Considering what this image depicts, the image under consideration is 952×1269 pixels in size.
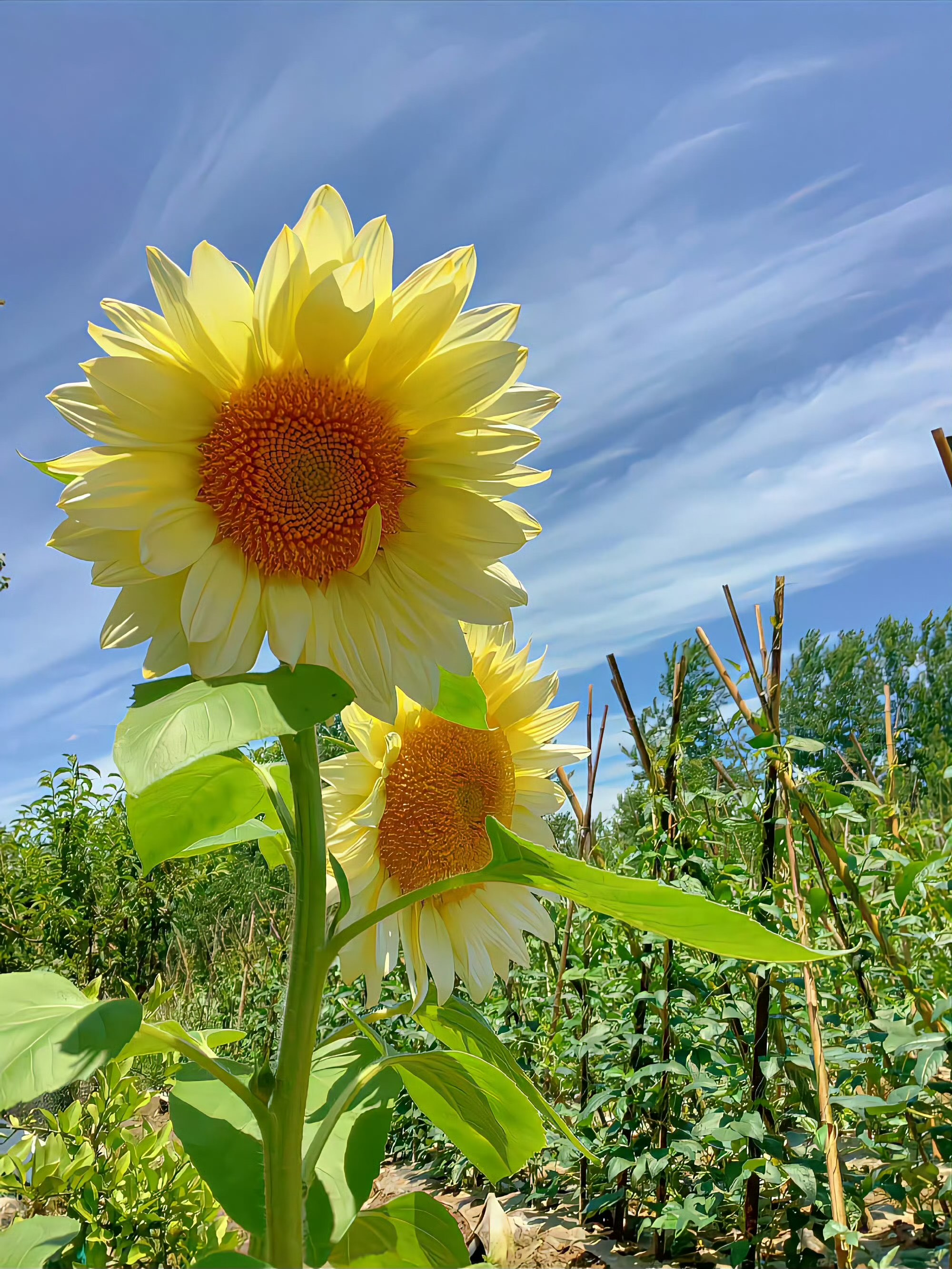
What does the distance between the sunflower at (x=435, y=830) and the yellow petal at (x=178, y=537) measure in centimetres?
24

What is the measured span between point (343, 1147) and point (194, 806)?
32 centimetres

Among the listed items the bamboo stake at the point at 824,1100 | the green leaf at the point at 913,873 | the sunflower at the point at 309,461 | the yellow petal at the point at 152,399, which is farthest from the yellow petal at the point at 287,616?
the green leaf at the point at 913,873

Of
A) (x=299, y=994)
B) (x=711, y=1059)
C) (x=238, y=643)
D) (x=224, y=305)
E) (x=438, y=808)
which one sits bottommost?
(x=711, y=1059)

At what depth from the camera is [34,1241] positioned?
29.6 inches

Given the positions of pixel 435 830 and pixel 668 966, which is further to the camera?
pixel 668 966

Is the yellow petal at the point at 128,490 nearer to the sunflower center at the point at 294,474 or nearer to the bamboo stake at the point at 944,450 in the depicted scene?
the sunflower center at the point at 294,474

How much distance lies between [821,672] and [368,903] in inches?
1016

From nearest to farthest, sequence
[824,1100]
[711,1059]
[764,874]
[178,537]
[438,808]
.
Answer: [178,537] < [438,808] < [824,1100] < [764,874] < [711,1059]

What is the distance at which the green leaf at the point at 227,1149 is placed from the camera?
0.68 m

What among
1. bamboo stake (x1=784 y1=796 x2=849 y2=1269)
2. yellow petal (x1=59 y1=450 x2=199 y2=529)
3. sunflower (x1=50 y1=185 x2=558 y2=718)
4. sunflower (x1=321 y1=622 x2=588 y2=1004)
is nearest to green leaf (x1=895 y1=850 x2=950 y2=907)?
bamboo stake (x1=784 y1=796 x2=849 y2=1269)

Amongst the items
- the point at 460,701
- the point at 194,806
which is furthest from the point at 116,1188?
the point at 460,701

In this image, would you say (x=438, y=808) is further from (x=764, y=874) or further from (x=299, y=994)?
(x=764, y=874)

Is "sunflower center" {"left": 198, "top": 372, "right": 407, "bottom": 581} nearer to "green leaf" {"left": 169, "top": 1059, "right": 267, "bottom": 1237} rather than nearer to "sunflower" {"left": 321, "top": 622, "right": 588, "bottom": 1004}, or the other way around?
"sunflower" {"left": 321, "top": 622, "right": 588, "bottom": 1004}

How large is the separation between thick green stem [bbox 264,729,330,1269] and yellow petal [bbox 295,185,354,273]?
0.35m
